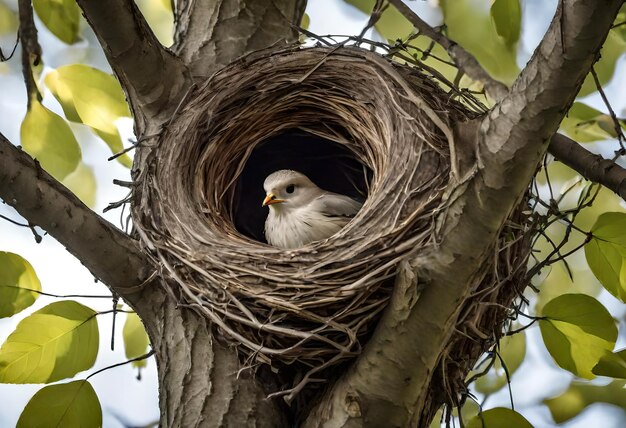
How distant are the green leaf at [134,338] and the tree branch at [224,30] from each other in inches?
44.1

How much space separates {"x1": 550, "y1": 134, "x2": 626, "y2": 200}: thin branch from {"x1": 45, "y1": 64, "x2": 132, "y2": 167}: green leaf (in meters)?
1.74

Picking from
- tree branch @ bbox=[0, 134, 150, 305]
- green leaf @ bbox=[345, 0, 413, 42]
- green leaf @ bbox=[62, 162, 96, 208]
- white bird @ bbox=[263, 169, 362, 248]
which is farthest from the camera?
green leaf @ bbox=[62, 162, 96, 208]

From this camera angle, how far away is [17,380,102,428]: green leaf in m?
2.66

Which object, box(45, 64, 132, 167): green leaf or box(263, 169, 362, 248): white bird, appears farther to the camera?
box(263, 169, 362, 248): white bird

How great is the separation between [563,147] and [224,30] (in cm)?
148

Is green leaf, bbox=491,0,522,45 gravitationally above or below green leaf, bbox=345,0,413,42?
below

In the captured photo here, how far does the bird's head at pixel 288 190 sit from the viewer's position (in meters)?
3.68

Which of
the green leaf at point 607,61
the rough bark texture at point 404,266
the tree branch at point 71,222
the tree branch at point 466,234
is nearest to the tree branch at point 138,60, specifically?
the rough bark texture at point 404,266

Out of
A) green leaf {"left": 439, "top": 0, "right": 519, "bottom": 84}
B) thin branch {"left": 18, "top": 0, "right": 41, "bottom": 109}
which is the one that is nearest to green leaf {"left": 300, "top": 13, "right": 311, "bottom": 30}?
green leaf {"left": 439, "top": 0, "right": 519, "bottom": 84}

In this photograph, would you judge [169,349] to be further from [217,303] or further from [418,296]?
[418,296]

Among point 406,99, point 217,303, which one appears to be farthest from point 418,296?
point 406,99

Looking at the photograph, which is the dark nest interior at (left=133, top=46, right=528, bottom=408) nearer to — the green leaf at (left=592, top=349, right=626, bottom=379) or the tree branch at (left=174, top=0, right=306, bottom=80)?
the tree branch at (left=174, top=0, right=306, bottom=80)

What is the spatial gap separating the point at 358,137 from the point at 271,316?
3.43 feet

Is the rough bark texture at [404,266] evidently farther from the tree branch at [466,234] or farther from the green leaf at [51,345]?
the green leaf at [51,345]
